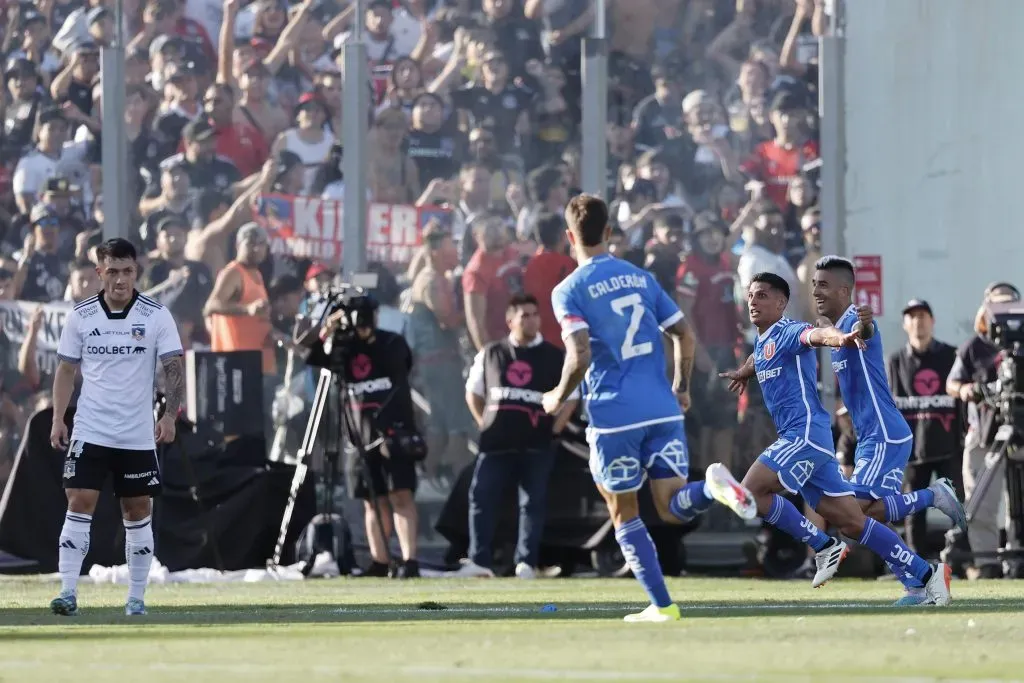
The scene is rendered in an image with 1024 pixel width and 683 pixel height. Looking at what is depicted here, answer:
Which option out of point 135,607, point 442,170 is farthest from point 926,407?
point 135,607

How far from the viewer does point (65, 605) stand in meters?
11.1

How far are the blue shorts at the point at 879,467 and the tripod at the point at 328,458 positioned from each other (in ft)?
16.6

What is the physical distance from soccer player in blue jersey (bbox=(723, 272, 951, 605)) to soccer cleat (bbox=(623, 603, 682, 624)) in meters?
1.32

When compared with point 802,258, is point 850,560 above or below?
below

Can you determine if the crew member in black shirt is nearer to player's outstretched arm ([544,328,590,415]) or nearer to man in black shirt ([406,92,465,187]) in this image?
man in black shirt ([406,92,465,187])

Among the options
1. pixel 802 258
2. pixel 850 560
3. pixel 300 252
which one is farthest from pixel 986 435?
pixel 300 252

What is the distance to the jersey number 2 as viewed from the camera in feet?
31.8

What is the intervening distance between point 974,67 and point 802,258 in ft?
7.34

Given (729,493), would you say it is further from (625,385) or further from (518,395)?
(518,395)

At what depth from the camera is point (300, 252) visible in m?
17.0

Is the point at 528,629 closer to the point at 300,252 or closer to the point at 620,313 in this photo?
the point at 620,313

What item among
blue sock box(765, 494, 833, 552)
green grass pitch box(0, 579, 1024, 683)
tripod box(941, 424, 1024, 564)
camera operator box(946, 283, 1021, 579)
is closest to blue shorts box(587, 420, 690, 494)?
green grass pitch box(0, 579, 1024, 683)

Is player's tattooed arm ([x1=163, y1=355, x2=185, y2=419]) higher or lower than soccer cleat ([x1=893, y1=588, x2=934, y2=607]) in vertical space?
higher

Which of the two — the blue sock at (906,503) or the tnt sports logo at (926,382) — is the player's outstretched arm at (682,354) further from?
the tnt sports logo at (926,382)
